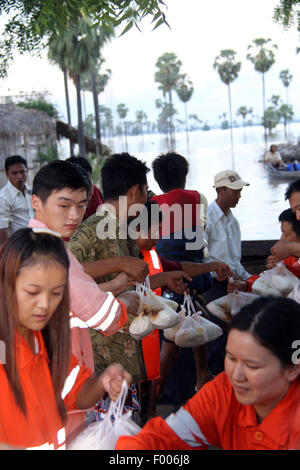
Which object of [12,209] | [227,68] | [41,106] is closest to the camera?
[12,209]

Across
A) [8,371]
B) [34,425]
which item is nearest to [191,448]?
[34,425]

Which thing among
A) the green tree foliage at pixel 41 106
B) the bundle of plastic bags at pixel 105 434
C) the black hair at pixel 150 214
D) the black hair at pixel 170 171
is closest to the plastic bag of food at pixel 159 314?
the black hair at pixel 150 214

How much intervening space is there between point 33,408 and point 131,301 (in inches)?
39.6

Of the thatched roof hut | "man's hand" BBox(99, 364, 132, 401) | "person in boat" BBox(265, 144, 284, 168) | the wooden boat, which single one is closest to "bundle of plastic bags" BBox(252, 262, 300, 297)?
"man's hand" BBox(99, 364, 132, 401)

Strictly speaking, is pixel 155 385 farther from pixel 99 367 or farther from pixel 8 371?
pixel 8 371

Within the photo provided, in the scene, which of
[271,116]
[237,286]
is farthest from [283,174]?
[271,116]

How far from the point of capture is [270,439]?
1649mm

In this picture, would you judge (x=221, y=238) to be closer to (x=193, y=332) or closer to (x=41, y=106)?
(x=193, y=332)

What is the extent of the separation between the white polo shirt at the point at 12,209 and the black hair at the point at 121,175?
10.1 feet

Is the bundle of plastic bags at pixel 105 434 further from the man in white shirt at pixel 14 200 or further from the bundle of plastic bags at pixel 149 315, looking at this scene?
the man in white shirt at pixel 14 200

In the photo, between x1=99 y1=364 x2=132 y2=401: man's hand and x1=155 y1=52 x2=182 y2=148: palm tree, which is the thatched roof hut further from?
x1=155 y1=52 x2=182 y2=148: palm tree

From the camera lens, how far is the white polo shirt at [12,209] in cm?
573

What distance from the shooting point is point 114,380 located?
1.69 metres

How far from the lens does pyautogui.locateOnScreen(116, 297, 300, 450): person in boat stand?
1618 millimetres
